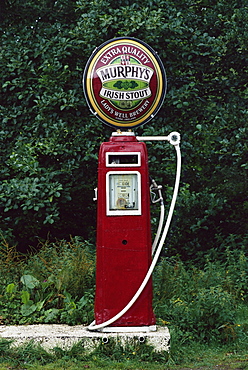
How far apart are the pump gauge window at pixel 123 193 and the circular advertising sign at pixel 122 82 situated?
0.56 m

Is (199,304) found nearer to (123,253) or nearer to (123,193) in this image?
(123,253)

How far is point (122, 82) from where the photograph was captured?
5891 mm

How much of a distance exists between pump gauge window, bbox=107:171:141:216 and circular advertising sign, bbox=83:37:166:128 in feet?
1.84

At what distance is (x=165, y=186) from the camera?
28.3ft

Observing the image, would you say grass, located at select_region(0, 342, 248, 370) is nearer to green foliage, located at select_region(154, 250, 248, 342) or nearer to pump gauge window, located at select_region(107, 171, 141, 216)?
green foliage, located at select_region(154, 250, 248, 342)

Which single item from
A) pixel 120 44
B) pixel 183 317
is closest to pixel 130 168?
pixel 120 44

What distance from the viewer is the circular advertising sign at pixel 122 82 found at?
590 centimetres

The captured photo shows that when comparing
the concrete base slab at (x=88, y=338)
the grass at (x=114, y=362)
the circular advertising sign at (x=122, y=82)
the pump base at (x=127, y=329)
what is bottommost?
the grass at (x=114, y=362)

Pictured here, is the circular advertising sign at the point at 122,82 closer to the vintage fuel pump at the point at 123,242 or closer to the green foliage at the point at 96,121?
the vintage fuel pump at the point at 123,242

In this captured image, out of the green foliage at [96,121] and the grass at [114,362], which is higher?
the green foliage at [96,121]

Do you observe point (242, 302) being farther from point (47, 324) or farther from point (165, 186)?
point (47, 324)

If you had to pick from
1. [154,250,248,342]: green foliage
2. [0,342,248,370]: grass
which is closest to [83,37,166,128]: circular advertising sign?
[154,250,248,342]: green foliage

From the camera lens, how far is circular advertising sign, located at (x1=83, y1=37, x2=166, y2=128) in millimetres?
5898

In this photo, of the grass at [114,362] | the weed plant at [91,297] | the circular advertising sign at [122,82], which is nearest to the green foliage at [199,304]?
the weed plant at [91,297]
